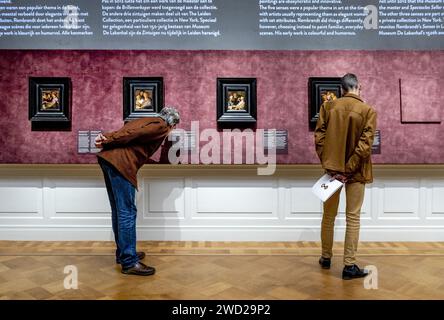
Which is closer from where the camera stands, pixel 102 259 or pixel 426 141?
pixel 102 259

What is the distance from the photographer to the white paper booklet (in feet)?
11.3

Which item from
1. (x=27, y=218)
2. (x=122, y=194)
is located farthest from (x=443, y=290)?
(x=27, y=218)

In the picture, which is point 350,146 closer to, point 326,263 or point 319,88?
point 326,263

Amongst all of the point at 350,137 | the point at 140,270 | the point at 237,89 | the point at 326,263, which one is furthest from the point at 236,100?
the point at 140,270

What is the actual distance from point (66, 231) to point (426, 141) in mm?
3955

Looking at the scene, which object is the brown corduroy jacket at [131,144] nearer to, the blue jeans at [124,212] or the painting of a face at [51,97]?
the blue jeans at [124,212]

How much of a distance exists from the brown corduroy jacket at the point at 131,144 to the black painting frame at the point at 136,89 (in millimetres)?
895

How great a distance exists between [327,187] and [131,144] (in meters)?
1.64

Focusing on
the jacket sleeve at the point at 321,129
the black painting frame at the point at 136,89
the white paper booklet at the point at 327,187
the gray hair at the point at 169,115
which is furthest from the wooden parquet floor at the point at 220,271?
the black painting frame at the point at 136,89

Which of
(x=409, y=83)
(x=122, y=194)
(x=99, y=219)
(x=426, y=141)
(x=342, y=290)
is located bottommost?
(x=342, y=290)

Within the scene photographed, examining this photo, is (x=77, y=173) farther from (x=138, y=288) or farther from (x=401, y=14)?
(x=401, y=14)

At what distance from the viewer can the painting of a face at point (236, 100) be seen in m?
4.52

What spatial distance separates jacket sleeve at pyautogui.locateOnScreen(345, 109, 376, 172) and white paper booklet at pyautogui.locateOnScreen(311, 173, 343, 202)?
0.58ft

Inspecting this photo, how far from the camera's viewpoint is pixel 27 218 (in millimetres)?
4668
